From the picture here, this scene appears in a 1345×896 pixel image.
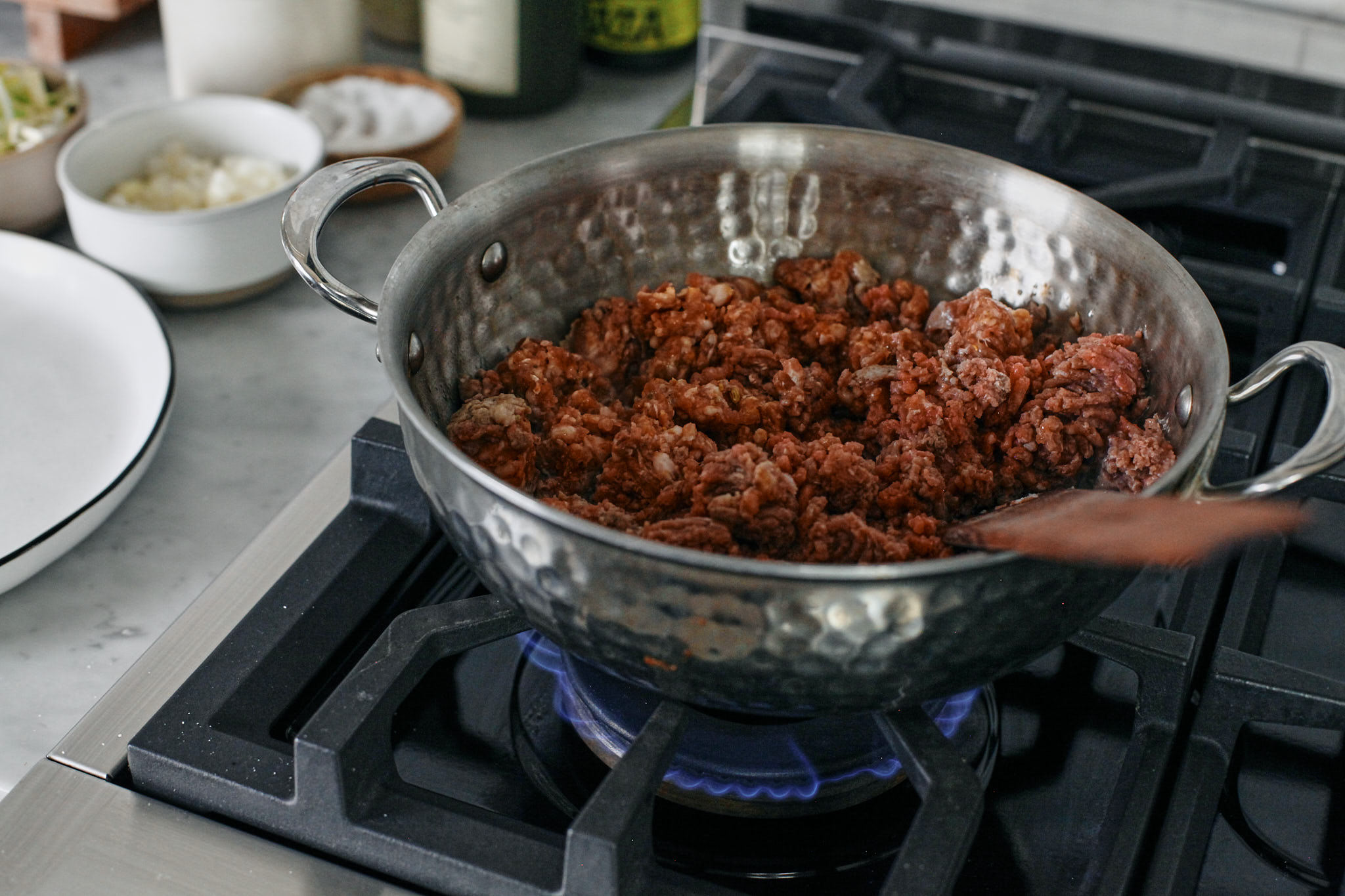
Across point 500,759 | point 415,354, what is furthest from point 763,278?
point 500,759

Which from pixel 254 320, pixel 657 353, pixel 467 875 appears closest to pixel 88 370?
pixel 254 320

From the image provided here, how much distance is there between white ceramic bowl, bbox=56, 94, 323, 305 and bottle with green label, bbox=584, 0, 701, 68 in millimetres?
424

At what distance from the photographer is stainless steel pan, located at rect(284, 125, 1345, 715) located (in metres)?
0.49

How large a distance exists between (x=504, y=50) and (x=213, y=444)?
553mm

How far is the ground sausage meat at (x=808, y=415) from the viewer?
24.9 inches

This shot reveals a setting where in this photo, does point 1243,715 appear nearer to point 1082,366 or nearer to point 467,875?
point 1082,366

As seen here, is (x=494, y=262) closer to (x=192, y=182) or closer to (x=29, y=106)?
(x=192, y=182)

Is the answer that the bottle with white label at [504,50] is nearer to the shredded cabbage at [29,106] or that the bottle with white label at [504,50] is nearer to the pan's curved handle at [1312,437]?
the shredded cabbage at [29,106]

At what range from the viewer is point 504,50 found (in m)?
1.24

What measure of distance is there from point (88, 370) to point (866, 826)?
66 cm

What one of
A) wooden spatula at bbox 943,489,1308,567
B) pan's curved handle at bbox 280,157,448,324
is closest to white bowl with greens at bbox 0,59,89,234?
pan's curved handle at bbox 280,157,448,324

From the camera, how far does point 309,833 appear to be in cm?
58

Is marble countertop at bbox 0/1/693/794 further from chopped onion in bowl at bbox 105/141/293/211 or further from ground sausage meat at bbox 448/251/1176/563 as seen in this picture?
ground sausage meat at bbox 448/251/1176/563

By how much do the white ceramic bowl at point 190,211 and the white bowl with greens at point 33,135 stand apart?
2cm
